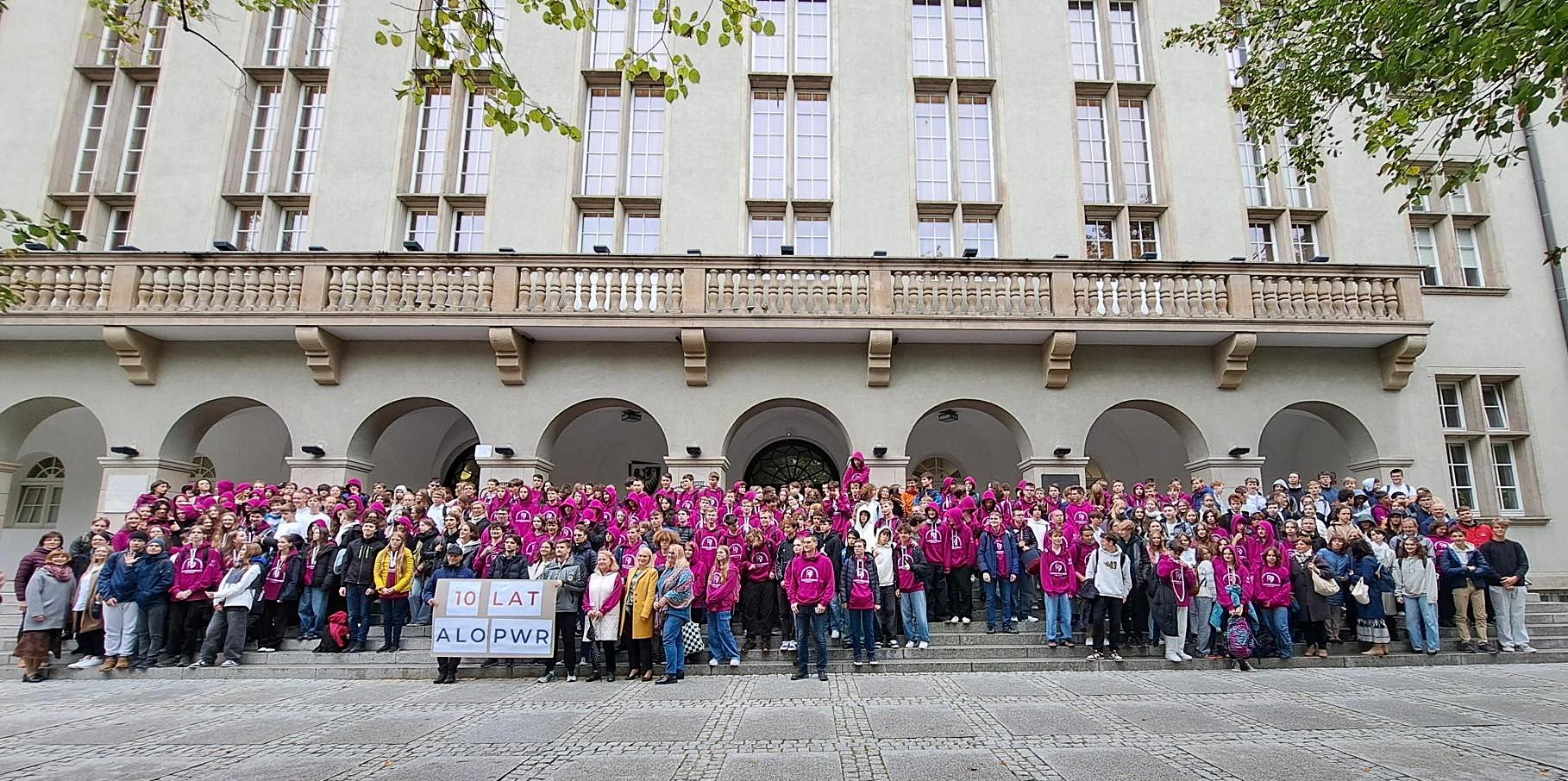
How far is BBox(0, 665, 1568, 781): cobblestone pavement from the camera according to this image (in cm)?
511

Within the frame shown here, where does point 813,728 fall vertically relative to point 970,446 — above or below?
below

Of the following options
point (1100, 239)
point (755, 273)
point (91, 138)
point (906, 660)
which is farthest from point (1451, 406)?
point (91, 138)

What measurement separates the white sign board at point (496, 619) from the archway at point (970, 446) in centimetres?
1005

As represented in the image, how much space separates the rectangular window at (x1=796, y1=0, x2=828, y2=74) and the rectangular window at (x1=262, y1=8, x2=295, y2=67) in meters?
10.3

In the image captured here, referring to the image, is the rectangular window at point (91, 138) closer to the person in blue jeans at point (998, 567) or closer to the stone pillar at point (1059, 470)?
the person in blue jeans at point (998, 567)

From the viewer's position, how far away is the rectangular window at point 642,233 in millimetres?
15836

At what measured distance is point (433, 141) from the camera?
16.3 meters

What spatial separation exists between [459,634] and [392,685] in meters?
0.83

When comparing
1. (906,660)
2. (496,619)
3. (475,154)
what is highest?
(475,154)

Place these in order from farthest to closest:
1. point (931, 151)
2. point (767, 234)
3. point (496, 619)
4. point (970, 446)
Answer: point (970, 446)
point (931, 151)
point (767, 234)
point (496, 619)

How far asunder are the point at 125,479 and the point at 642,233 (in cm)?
990

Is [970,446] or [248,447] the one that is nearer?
[248,447]

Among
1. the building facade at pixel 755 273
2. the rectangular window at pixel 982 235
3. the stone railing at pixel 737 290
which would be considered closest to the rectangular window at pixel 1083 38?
the building facade at pixel 755 273

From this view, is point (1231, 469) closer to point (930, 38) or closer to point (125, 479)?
point (930, 38)
